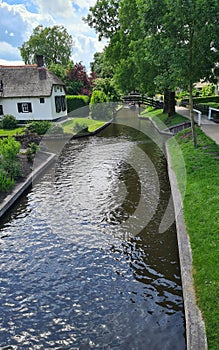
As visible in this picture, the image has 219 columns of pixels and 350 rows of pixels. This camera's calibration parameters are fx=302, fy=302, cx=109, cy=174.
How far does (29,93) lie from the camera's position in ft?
98.4

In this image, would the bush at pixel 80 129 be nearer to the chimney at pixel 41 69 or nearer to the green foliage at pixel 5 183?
the chimney at pixel 41 69

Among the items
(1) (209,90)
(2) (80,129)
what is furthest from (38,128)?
(1) (209,90)

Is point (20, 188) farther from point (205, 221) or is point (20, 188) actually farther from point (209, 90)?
point (209, 90)

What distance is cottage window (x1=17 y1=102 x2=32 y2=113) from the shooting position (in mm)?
30547

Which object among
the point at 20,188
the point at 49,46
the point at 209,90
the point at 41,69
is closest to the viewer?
the point at 20,188

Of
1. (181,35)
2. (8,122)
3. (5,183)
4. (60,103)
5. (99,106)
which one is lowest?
(5,183)

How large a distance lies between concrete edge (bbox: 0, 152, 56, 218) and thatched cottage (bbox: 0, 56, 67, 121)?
15.0 m

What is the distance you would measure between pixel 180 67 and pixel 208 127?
27.5 feet

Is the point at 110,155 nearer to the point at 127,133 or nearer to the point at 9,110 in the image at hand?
the point at 127,133

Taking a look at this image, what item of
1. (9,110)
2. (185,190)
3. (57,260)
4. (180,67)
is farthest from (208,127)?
(9,110)

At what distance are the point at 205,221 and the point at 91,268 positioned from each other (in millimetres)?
3226

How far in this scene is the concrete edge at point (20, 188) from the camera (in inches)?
419

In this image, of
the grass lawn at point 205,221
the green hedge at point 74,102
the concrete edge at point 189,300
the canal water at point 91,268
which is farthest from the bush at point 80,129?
the concrete edge at point 189,300

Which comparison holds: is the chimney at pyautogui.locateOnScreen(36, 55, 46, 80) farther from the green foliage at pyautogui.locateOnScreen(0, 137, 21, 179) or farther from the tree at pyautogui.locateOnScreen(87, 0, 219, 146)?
the green foliage at pyautogui.locateOnScreen(0, 137, 21, 179)
